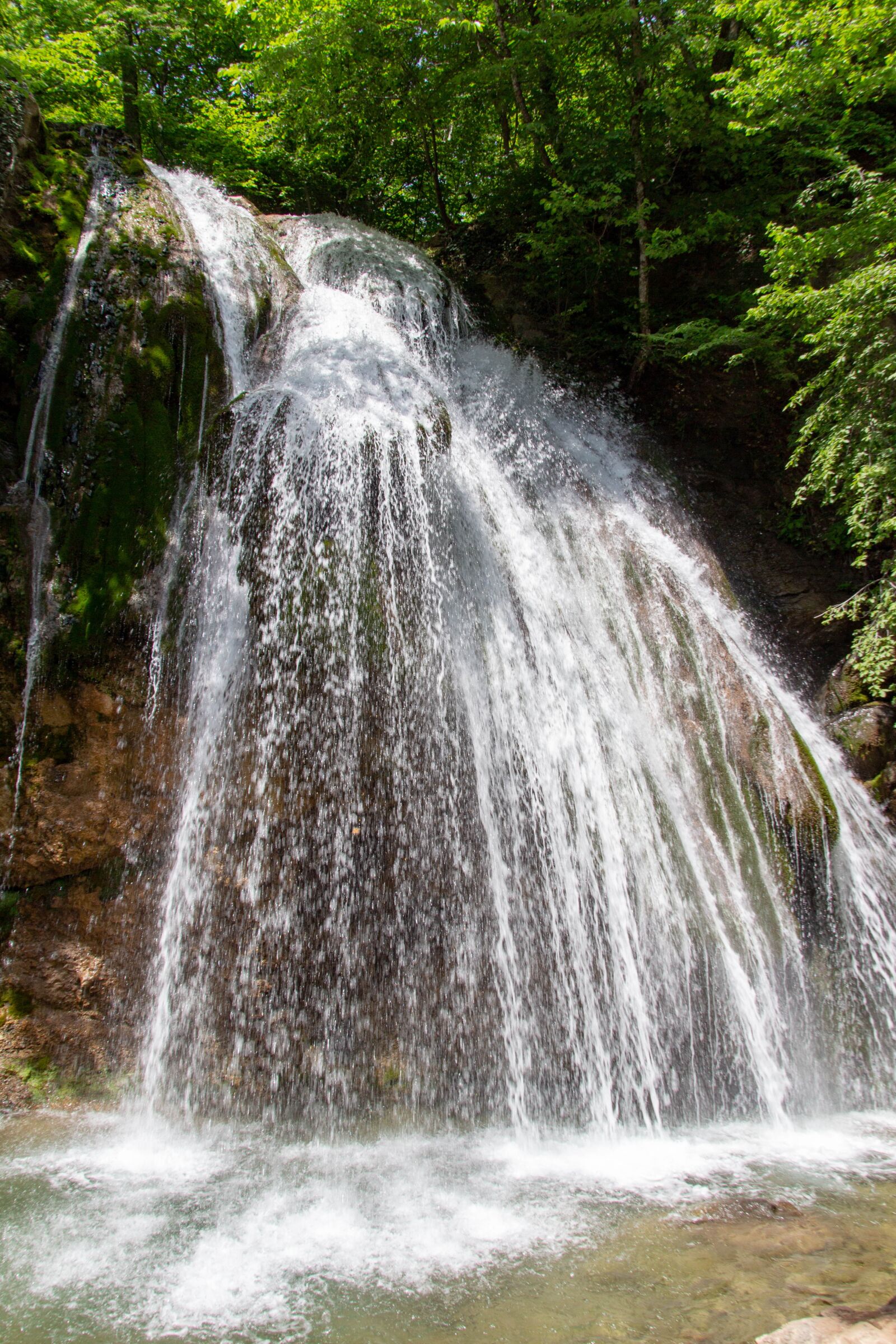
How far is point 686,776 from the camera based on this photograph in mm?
5199

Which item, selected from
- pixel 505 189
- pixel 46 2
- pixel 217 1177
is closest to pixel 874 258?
pixel 505 189

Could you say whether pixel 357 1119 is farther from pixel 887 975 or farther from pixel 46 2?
pixel 46 2

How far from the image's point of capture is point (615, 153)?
9.06 m

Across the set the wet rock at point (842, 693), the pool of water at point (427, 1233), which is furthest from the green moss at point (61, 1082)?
the wet rock at point (842, 693)

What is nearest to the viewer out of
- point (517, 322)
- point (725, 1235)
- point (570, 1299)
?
point (570, 1299)

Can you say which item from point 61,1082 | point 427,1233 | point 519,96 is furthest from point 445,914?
point 519,96

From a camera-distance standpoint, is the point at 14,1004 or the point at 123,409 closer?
the point at 14,1004

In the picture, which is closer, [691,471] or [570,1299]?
[570,1299]

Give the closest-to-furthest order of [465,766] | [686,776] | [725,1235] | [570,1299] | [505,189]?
1. [570,1299]
2. [725,1235]
3. [465,766]
4. [686,776]
5. [505,189]

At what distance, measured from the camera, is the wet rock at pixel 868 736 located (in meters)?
5.84

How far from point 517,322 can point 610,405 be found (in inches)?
85.4

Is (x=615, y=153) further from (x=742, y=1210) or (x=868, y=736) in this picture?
(x=742, y=1210)

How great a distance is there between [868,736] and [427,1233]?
199 inches

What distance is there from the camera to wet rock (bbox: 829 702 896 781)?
5844 mm
